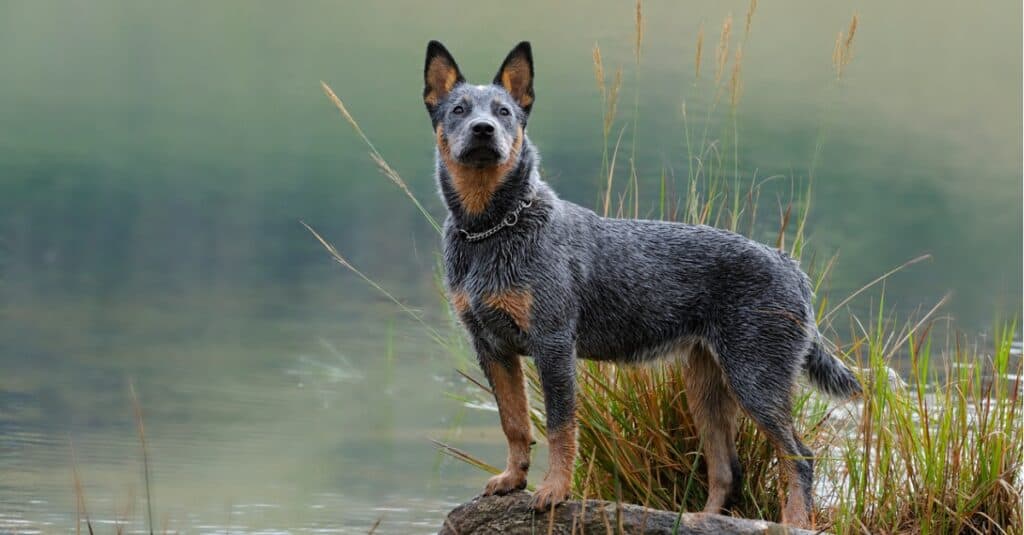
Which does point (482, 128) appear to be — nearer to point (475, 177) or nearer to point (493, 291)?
point (475, 177)

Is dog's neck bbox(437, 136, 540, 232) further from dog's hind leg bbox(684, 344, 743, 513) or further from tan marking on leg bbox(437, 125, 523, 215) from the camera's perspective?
dog's hind leg bbox(684, 344, 743, 513)

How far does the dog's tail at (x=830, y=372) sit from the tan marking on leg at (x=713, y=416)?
406mm

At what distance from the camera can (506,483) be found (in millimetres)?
5625

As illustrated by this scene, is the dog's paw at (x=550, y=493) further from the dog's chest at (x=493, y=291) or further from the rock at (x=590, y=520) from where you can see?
the dog's chest at (x=493, y=291)

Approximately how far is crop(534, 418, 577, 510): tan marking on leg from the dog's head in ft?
3.60

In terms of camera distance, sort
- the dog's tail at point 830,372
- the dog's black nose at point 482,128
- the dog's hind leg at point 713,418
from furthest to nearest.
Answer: the dog's tail at point 830,372 → the dog's hind leg at point 713,418 → the dog's black nose at point 482,128

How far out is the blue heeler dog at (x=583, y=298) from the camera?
5387 millimetres

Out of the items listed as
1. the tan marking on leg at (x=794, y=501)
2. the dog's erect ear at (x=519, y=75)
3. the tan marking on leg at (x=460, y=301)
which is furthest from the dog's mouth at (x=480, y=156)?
the tan marking on leg at (x=794, y=501)

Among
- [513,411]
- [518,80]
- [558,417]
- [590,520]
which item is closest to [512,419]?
[513,411]

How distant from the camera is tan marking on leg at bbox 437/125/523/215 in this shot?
17.7 feet

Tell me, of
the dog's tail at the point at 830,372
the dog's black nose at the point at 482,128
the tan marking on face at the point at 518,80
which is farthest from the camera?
the dog's tail at the point at 830,372

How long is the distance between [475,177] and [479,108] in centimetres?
29

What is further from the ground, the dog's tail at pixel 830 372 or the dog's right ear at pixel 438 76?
the dog's right ear at pixel 438 76

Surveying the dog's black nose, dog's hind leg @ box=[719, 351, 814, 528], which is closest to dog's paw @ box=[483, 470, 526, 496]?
dog's hind leg @ box=[719, 351, 814, 528]
